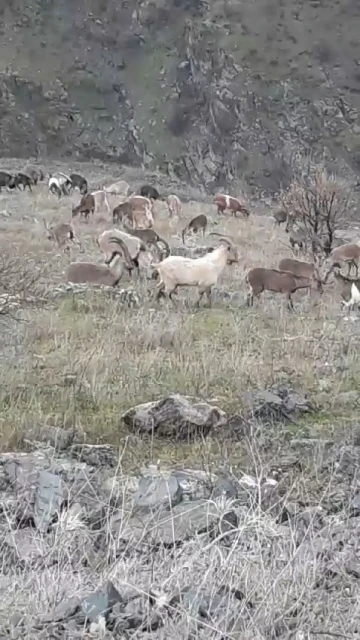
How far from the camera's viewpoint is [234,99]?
4844 cm

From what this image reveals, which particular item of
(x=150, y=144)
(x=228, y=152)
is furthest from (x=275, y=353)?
(x=150, y=144)

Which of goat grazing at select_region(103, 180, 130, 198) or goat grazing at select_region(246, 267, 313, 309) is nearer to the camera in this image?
goat grazing at select_region(246, 267, 313, 309)

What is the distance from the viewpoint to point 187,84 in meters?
51.2

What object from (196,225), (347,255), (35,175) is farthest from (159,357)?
(35,175)

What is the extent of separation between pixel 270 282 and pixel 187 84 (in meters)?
41.8

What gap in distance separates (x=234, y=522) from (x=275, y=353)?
4683mm

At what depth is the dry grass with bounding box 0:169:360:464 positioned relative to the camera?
666 centimetres

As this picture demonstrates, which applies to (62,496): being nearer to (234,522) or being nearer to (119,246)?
(234,522)

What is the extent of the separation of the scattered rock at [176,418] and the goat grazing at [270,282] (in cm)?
567

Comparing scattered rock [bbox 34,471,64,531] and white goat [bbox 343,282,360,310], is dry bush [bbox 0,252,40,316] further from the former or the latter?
white goat [bbox 343,282,360,310]

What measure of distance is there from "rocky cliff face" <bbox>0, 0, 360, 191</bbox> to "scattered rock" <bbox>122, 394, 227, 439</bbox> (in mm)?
39377

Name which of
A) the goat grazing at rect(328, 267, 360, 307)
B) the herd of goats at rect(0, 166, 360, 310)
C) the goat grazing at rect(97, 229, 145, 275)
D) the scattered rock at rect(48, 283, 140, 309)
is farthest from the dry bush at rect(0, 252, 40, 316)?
the goat grazing at rect(328, 267, 360, 307)

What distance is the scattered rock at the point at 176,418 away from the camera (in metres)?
6.16

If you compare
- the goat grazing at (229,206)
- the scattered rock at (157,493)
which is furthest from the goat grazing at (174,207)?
the scattered rock at (157,493)
